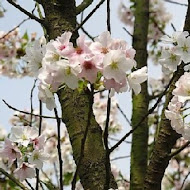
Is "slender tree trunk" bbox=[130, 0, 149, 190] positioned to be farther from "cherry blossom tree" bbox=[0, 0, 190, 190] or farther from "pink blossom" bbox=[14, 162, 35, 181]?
"pink blossom" bbox=[14, 162, 35, 181]

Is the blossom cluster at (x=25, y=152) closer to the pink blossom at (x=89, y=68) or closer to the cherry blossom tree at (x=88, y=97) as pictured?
the cherry blossom tree at (x=88, y=97)

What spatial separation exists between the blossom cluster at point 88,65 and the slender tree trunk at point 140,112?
702 mm

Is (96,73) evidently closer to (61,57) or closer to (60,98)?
(61,57)

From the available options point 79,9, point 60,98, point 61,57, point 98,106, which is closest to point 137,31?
point 79,9

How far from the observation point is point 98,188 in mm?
1059

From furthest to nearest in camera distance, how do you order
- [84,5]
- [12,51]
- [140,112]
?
1. [12,51]
2. [140,112]
3. [84,5]

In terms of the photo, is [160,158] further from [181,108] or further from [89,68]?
[89,68]

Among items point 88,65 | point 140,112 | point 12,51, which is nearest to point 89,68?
point 88,65

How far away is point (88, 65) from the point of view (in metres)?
0.80

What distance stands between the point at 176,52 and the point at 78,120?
11.4 inches

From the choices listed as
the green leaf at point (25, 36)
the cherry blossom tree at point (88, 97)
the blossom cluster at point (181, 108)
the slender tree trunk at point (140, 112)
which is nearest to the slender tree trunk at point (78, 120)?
the cherry blossom tree at point (88, 97)

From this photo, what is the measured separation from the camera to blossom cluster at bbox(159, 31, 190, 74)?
1053 mm

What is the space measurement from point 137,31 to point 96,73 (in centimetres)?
145

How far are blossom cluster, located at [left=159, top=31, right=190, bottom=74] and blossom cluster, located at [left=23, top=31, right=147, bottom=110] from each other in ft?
0.70
